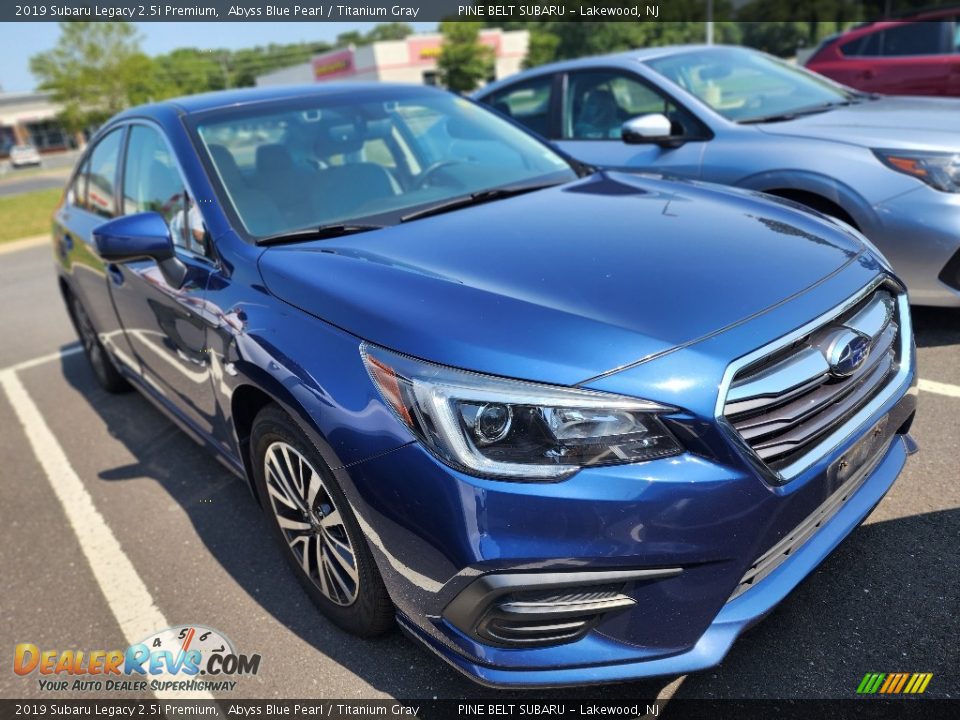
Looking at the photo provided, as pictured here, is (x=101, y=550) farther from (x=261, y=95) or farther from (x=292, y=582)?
(x=261, y=95)

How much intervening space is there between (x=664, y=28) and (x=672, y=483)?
216ft

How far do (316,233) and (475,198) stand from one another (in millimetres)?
657

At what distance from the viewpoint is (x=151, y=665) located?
7.75 ft

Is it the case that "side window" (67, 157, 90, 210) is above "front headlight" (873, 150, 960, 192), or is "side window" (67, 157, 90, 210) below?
above

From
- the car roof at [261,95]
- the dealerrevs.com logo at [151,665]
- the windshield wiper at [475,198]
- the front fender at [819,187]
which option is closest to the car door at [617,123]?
the front fender at [819,187]

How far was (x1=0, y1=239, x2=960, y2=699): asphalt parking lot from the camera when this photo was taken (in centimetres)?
198

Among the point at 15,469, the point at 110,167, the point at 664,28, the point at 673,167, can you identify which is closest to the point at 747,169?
the point at 673,167

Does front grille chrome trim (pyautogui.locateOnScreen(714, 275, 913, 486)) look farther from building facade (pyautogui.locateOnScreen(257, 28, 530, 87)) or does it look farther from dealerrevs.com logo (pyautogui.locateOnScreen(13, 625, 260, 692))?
building facade (pyautogui.locateOnScreen(257, 28, 530, 87))

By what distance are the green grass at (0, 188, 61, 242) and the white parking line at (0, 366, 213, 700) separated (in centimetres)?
1299

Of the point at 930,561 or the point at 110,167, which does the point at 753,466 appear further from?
the point at 110,167

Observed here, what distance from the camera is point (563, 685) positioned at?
1.67m

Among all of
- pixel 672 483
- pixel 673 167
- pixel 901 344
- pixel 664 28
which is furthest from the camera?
pixel 664 28

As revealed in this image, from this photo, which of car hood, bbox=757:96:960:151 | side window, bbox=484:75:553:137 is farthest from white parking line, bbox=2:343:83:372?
car hood, bbox=757:96:960:151

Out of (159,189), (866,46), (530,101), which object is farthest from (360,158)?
(866,46)
